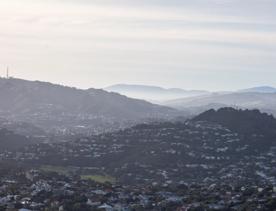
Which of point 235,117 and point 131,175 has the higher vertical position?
point 235,117

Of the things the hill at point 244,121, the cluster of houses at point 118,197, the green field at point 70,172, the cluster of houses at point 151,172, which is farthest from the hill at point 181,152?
the cluster of houses at point 118,197

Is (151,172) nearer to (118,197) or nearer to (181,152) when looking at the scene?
(181,152)

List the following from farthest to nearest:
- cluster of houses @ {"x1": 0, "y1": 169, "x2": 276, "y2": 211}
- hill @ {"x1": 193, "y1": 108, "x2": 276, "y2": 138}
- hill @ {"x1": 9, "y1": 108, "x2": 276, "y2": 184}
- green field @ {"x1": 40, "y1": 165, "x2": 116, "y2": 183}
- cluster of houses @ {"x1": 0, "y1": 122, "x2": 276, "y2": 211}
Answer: hill @ {"x1": 193, "y1": 108, "x2": 276, "y2": 138}, hill @ {"x1": 9, "y1": 108, "x2": 276, "y2": 184}, green field @ {"x1": 40, "y1": 165, "x2": 116, "y2": 183}, cluster of houses @ {"x1": 0, "y1": 122, "x2": 276, "y2": 211}, cluster of houses @ {"x1": 0, "y1": 169, "x2": 276, "y2": 211}

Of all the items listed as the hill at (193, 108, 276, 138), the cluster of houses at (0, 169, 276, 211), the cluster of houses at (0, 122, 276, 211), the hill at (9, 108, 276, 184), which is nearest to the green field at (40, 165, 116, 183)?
the cluster of houses at (0, 122, 276, 211)

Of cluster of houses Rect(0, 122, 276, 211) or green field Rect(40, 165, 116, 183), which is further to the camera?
green field Rect(40, 165, 116, 183)

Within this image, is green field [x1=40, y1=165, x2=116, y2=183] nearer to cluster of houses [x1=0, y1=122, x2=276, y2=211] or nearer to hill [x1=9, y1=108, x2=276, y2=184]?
cluster of houses [x1=0, y1=122, x2=276, y2=211]

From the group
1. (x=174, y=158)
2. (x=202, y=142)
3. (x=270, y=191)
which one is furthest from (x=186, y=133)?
(x=270, y=191)

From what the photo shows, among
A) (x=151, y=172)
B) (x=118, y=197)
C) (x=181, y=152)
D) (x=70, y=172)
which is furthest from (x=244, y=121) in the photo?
(x=118, y=197)

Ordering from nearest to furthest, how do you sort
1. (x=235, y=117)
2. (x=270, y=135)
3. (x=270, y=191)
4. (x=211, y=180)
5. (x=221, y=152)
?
1. (x=270, y=191)
2. (x=211, y=180)
3. (x=221, y=152)
4. (x=270, y=135)
5. (x=235, y=117)

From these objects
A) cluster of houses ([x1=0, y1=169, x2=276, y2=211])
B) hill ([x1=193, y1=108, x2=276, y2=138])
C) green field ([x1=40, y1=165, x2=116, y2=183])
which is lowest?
green field ([x1=40, y1=165, x2=116, y2=183])

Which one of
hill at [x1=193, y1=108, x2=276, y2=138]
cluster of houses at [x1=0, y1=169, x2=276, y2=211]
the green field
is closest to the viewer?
cluster of houses at [x1=0, y1=169, x2=276, y2=211]

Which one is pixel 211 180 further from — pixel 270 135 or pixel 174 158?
pixel 270 135
